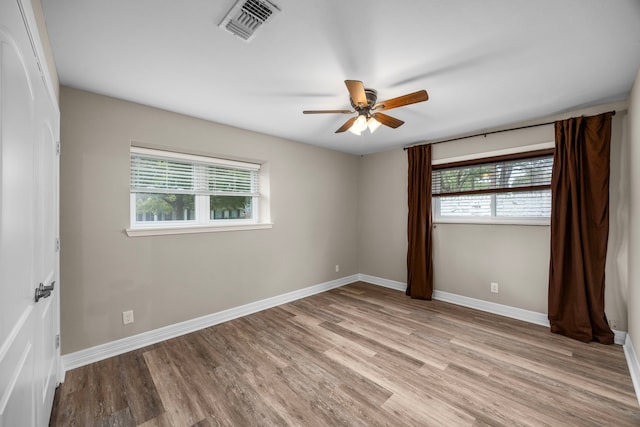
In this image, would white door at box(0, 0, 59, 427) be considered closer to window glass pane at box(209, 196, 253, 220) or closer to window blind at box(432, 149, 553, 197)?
window glass pane at box(209, 196, 253, 220)

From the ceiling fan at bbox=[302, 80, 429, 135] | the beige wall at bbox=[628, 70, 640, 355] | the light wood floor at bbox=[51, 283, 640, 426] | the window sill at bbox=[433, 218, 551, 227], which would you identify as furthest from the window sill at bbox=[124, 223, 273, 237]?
the beige wall at bbox=[628, 70, 640, 355]

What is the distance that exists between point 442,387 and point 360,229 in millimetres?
3180

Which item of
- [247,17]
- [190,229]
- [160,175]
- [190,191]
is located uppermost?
[247,17]

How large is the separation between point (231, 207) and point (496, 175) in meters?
3.48

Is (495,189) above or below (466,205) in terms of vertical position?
above

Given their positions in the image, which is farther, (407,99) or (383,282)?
(383,282)

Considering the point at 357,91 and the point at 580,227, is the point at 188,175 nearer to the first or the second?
the point at 357,91

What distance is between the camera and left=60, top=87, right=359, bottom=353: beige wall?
2260 mm

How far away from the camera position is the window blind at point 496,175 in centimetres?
311

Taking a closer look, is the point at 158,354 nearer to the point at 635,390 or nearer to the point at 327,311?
the point at 327,311

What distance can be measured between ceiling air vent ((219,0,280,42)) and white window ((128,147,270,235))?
179 centimetres

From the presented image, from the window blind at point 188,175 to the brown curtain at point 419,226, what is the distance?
2324 millimetres

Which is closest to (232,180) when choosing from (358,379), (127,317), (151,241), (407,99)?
(151,241)

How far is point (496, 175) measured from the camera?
11.2 feet
